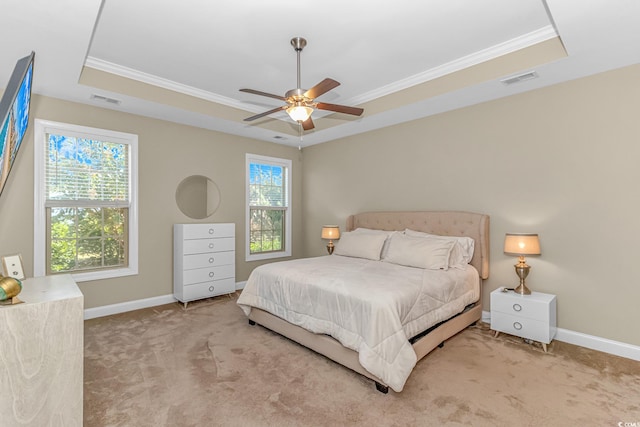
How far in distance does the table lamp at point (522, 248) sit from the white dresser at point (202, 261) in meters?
3.51

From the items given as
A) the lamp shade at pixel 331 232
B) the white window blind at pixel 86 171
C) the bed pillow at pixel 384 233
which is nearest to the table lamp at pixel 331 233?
the lamp shade at pixel 331 232

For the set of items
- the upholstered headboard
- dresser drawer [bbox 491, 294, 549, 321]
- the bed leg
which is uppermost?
the upholstered headboard

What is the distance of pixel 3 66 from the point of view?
276cm

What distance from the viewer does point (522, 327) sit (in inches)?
116

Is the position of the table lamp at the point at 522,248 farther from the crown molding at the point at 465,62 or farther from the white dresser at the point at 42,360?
the white dresser at the point at 42,360

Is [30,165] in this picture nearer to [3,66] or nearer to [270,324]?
[3,66]

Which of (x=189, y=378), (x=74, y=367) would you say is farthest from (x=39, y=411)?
(x=189, y=378)

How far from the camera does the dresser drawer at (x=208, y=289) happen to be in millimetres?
4133

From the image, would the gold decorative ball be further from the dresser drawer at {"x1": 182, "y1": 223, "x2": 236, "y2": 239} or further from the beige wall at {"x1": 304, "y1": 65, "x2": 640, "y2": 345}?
the beige wall at {"x1": 304, "y1": 65, "x2": 640, "y2": 345}

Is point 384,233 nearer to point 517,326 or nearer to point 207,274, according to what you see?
Answer: point 517,326

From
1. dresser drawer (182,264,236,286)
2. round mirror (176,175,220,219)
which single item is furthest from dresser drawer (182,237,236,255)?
round mirror (176,175,220,219)

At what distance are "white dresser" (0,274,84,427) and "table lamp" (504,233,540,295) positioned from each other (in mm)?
3423

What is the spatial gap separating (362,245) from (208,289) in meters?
2.20

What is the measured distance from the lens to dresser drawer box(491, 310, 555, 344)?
9.21ft
